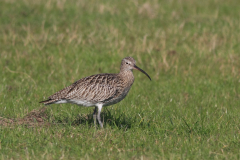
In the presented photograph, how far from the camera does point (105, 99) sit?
8789 millimetres

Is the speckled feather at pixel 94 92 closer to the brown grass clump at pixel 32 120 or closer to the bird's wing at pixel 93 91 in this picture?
the bird's wing at pixel 93 91

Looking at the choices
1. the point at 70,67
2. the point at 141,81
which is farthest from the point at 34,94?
the point at 141,81

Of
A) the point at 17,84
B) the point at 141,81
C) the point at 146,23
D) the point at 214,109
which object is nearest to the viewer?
the point at 214,109

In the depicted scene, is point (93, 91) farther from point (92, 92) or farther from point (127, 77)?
point (127, 77)

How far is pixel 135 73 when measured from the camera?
13266mm

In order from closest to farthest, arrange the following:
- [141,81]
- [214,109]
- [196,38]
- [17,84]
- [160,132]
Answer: [160,132] → [214,109] → [17,84] → [141,81] → [196,38]

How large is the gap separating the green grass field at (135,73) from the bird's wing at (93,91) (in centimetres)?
60

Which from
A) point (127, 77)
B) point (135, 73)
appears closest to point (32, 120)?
point (127, 77)

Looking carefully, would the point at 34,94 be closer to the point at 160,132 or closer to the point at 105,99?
the point at 105,99

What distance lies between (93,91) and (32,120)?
147cm

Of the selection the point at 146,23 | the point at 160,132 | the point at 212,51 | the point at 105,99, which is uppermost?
the point at 146,23

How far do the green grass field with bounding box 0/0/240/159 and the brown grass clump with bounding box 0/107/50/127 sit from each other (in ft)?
0.32

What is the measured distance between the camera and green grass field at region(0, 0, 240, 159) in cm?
748

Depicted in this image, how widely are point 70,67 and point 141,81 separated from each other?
238 centimetres
